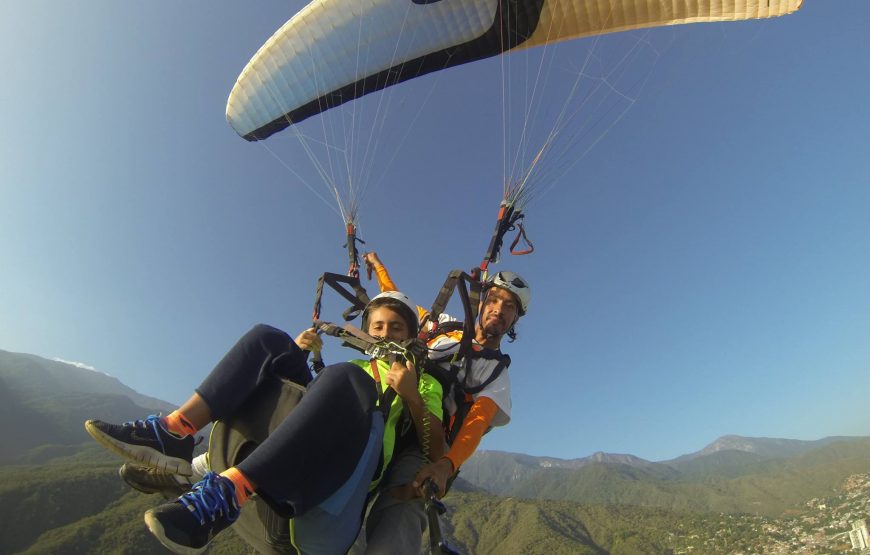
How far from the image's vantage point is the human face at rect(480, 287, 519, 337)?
15.0ft

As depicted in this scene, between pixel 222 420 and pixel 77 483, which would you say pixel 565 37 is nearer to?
pixel 222 420

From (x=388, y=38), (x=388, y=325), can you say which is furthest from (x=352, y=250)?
(x=388, y=38)

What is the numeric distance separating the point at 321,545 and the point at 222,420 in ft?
3.16

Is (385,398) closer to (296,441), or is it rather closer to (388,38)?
(296,441)

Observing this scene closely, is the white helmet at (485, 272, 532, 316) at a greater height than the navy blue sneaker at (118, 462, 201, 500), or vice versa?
the white helmet at (485, 272, 532, 316)

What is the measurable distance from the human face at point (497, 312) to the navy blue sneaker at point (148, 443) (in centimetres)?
272

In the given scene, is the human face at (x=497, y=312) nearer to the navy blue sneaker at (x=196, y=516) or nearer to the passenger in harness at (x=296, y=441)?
the passenger in harness at (x=296, y=441)

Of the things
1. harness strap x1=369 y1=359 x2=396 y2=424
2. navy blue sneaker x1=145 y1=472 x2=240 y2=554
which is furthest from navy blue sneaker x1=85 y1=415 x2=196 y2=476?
harness strap x1=369 y1=359 x2=396 y2=424

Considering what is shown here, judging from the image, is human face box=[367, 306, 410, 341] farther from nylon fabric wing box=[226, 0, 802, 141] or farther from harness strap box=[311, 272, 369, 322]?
nylon fabric wing box=[226, 0, 802, 141]

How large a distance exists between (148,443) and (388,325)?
1.68 m

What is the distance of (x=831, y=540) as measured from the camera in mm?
A: 135000

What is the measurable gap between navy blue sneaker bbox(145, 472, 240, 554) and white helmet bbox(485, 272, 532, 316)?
3.09 meters

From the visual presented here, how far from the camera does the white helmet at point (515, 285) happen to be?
4617 mm

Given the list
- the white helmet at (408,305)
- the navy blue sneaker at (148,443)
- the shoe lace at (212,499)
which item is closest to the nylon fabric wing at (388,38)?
the white helmet at (408,305)
